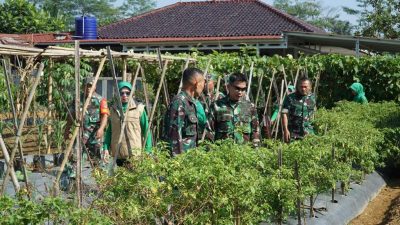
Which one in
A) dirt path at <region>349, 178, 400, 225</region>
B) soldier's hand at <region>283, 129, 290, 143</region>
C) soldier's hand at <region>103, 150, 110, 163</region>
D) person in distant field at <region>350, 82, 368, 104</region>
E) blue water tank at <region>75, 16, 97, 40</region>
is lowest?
dirt path at <region>349, 178, 400, 225</region>

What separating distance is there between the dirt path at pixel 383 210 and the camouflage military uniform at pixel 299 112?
119 cm

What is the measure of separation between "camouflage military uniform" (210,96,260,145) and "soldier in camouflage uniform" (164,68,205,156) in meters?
0.56

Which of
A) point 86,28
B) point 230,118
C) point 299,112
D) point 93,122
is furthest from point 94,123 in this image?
point 86,28

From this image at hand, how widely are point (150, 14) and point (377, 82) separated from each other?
13.1 m

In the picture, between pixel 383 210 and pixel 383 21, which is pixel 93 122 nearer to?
pixel 383 210

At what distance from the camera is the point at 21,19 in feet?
105

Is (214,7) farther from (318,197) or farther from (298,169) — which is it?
(298,169)

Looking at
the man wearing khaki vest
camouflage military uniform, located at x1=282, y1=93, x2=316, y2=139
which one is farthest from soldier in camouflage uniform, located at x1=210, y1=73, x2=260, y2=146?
camouflage military uniform, located at x1=282, y1=93, x2=316, y2=139

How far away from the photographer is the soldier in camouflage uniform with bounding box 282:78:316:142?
784 cm

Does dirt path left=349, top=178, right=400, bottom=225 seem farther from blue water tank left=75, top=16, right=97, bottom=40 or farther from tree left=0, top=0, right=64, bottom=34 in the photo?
tree left=0, top=0, right=64, bottom=34

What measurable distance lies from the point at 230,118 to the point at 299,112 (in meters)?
2.01

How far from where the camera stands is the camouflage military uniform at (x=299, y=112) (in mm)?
7910

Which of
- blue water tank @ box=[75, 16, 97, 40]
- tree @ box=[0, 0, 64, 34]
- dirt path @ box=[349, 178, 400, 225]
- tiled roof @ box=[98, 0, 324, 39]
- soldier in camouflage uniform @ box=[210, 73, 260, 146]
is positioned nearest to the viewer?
soldier in camouflage uniform @ box=[210, 73, 260, 146]

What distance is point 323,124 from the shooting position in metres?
8.94
